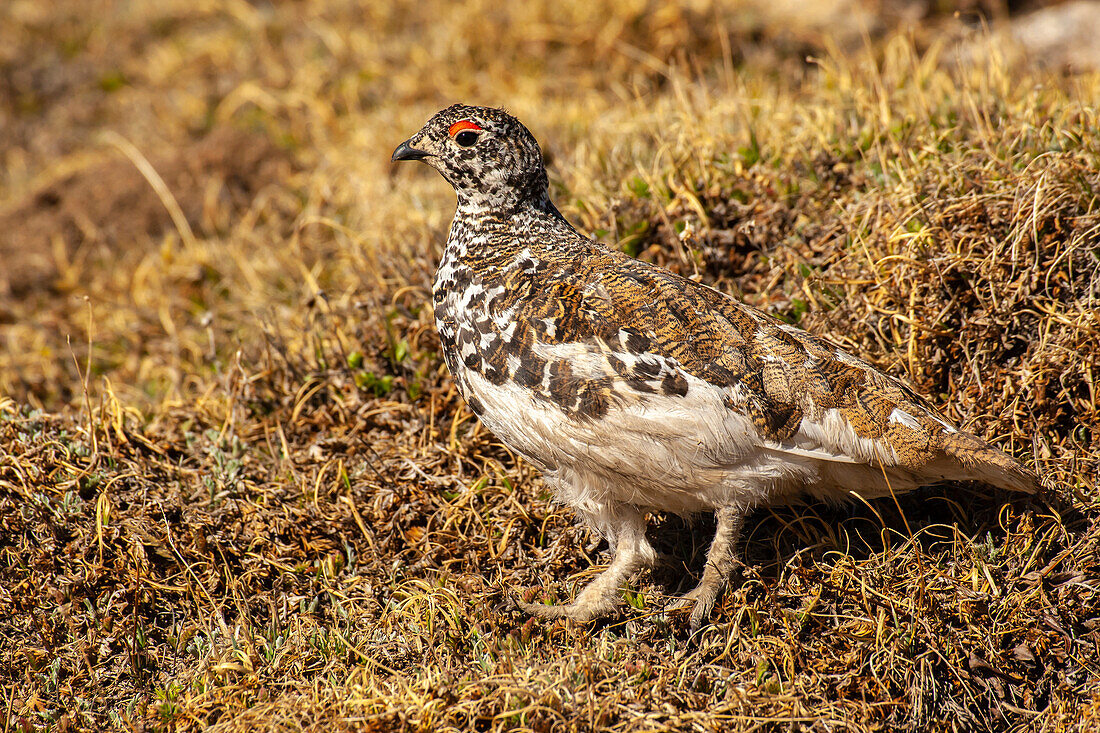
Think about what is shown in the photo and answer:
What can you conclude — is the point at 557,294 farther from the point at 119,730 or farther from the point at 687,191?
the point at 119,730

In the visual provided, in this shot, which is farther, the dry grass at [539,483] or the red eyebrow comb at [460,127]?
the red eyebrow comb at [460,127]

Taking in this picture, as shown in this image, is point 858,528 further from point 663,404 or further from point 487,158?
point 487,158

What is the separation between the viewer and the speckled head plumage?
3520mm

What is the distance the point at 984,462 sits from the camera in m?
2.92

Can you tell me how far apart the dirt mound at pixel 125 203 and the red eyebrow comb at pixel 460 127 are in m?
3.44

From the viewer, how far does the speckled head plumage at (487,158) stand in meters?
3.52

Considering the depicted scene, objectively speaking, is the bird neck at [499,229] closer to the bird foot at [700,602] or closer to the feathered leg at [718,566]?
the feathered leg at [718,566]

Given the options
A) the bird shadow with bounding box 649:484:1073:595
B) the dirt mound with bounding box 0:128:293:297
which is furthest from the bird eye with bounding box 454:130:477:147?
the dirt mound with bounding box 0:128:293:297

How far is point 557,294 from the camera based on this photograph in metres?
3.14

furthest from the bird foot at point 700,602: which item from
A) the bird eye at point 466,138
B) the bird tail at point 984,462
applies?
the bird eye at point 466,138

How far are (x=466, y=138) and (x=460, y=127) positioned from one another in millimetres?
54

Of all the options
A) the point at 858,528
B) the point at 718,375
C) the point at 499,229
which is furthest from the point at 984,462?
the point at 499,229

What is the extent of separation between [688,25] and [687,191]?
3300 millimetres

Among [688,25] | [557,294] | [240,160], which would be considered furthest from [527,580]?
[688,25]
